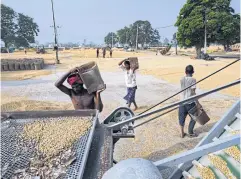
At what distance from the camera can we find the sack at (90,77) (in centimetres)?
323

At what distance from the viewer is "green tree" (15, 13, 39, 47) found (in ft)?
212

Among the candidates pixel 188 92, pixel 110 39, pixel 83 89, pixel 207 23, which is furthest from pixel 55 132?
pixel 110 39

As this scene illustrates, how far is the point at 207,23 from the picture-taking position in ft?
101

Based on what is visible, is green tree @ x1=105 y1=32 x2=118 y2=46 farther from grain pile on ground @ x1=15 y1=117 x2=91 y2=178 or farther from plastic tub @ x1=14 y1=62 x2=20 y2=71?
grain pile on ground @ x1=15 y1=117 x2=91 y2=178

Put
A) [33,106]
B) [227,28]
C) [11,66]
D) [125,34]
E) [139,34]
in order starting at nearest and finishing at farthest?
[33,106]
[11,66]
[227,28]
[139,34]
[125,34]

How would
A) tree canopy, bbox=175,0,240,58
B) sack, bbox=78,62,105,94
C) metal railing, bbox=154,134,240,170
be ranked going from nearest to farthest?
metal railing, bbox=154,134,240,170 < sack, bbox=78,62,105,94 < tree canopy, bbox=175,0,240,58

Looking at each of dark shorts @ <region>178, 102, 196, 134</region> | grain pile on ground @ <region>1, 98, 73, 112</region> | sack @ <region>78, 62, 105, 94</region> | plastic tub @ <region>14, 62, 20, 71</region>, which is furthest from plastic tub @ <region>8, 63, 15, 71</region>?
sack @ <region>78, 62, 105, 94</region>

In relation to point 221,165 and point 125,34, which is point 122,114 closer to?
point 221,165

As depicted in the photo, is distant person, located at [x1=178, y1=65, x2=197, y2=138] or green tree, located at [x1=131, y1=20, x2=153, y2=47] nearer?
distant person, located at [x1=178, y1=65, x2=197, y2=138]

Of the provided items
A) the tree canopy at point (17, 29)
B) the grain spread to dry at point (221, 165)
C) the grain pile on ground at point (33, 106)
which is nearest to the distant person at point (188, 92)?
the grain spread to dry at point (221, 165)

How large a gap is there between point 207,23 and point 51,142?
104 feet

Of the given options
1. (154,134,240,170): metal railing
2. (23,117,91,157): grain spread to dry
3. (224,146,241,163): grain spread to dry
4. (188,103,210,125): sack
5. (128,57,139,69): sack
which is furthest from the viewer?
(128,57,139,69): sack

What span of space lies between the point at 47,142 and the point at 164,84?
1117 cm

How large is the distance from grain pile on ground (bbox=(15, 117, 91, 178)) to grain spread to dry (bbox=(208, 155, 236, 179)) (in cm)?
119
